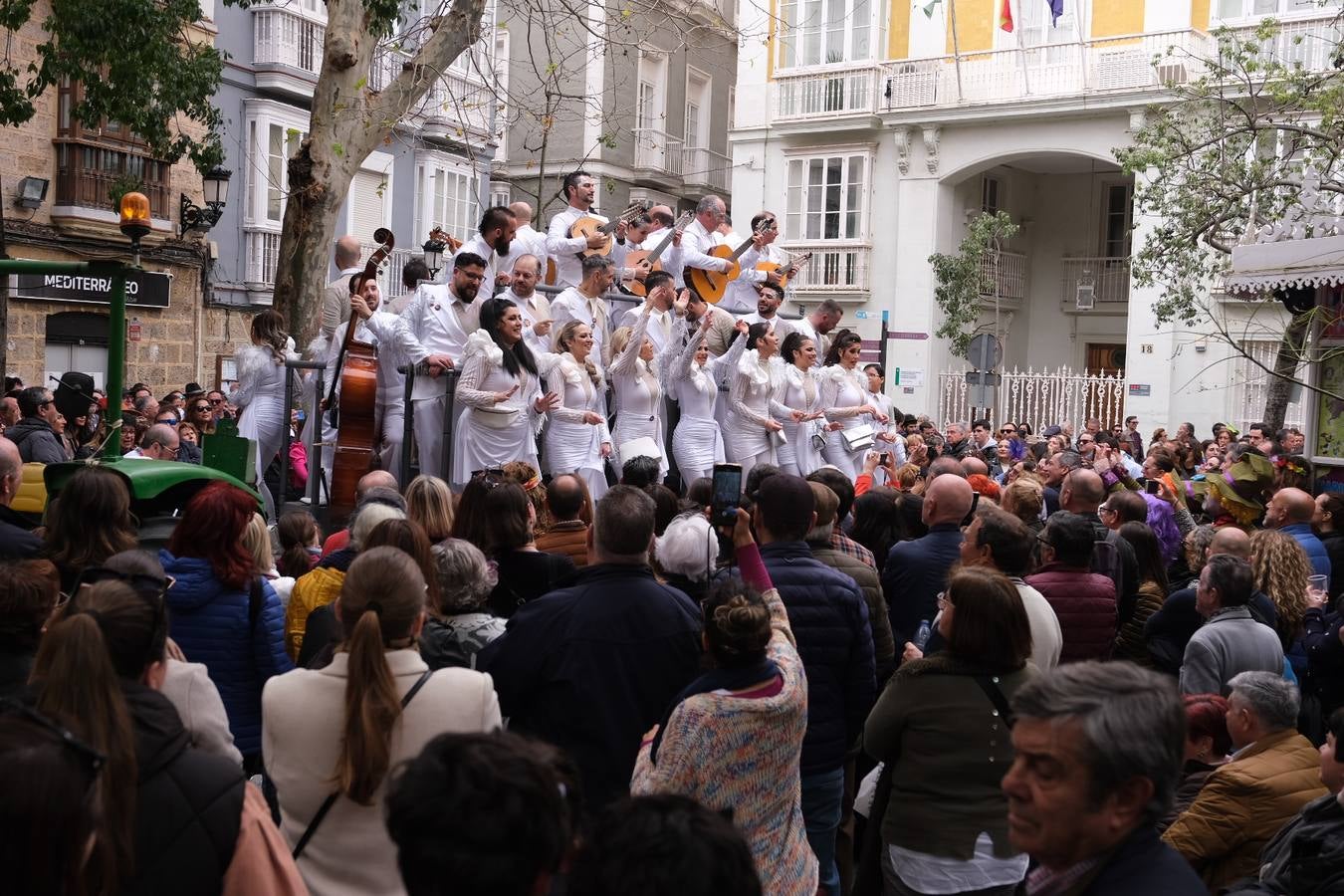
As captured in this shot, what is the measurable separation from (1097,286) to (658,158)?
1150 centimetres

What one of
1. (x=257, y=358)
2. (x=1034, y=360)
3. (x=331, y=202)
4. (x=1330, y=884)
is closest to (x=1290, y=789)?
(x=1330, y=884)

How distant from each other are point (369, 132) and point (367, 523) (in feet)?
33.0

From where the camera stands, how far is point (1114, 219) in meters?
35.2

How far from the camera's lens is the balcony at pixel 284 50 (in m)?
24.9

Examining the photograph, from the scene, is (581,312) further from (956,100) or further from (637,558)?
(956,100)

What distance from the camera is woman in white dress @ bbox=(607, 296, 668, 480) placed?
12406mm

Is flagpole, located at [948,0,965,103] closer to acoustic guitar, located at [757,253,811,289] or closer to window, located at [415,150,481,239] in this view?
window, located at [415,150,481,239]

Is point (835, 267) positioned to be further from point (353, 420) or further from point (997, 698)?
point (997, 698)

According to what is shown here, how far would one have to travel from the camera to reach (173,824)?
2.89 meters

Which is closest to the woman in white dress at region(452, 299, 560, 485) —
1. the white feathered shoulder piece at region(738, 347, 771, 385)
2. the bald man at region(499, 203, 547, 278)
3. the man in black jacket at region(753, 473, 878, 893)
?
the bald man at region(499, 203, 547, 278)

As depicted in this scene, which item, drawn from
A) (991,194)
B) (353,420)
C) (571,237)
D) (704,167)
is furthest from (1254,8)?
(353,420)

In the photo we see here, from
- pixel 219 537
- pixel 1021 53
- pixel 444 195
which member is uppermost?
pixel 1021 53

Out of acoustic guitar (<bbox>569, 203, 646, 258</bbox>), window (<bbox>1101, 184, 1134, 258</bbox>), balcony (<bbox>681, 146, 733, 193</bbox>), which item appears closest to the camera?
acoustic guitar (<bbox>569, 203, 646, 258</bbox>)

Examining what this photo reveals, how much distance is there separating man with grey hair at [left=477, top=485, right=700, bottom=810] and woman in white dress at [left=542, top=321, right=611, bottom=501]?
6.72 metres
